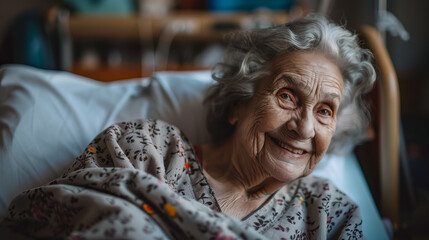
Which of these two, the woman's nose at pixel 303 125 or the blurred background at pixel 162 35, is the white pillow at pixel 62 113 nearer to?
the woman's nose at pixel 303 125

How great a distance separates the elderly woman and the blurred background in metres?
1.15

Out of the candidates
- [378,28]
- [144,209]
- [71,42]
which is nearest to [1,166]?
[144,209]

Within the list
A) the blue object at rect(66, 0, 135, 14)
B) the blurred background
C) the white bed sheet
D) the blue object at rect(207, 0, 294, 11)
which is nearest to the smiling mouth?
the white bed sheet

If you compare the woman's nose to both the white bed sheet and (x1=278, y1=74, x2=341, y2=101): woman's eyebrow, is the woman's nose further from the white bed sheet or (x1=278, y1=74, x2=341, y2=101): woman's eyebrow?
the white bed sheet

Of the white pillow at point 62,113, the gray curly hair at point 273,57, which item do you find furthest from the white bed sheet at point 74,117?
the gray curly hair at point 273,57

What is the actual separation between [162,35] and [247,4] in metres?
0.70

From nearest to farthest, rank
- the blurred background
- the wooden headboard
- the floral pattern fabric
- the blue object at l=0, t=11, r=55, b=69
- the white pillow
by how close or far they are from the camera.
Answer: the floral pattern fabric, the white pillow, the wooden headboard, the blue object at l=0, t=11, r=55, b=69, the blurred background

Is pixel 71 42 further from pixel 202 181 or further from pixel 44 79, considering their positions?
pixel 202 181

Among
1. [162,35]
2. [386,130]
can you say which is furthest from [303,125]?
[162,35]

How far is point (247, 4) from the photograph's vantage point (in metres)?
2.84

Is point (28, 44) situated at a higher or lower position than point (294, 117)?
lower

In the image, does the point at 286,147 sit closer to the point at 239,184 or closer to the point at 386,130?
the point at 239,184

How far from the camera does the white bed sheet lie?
1.18 meters

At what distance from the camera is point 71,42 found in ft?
9.57
